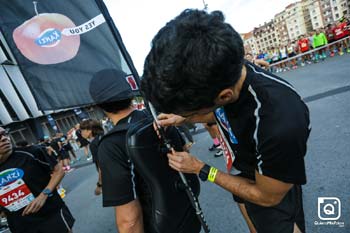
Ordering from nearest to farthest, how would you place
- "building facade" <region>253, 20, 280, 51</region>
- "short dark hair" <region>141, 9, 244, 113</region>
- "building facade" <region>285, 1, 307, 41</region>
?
"short dark hair" <region>141, 9, 244, 113</region>
"building facade" <region>285, 1, 307, 41</region>
"building facade" <region>253, 20, 280, 51</region>

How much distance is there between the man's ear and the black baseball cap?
0.59 meters

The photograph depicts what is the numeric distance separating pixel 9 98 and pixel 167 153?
21.2m

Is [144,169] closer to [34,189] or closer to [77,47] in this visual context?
A: [77,47]

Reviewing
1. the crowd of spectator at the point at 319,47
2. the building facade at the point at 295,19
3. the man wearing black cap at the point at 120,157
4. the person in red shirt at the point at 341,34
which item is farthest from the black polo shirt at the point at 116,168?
the building facade at the point at 295,19

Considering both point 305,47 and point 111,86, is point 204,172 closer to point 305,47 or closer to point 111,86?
point 111,86

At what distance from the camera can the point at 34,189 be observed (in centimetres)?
214

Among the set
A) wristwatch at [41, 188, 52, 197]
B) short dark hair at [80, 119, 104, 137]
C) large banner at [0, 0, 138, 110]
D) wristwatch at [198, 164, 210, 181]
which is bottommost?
wristwatch at [41, 188, 52, 197]

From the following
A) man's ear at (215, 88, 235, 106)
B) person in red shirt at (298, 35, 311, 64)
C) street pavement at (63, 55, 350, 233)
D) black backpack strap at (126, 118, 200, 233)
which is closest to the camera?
man's ear at (215, 88, 235, 106)

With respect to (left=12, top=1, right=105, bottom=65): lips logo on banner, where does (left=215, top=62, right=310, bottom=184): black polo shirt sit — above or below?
below

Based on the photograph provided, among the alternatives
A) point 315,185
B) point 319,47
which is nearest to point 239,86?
point 315,185

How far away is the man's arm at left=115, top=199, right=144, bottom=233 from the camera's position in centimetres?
129
